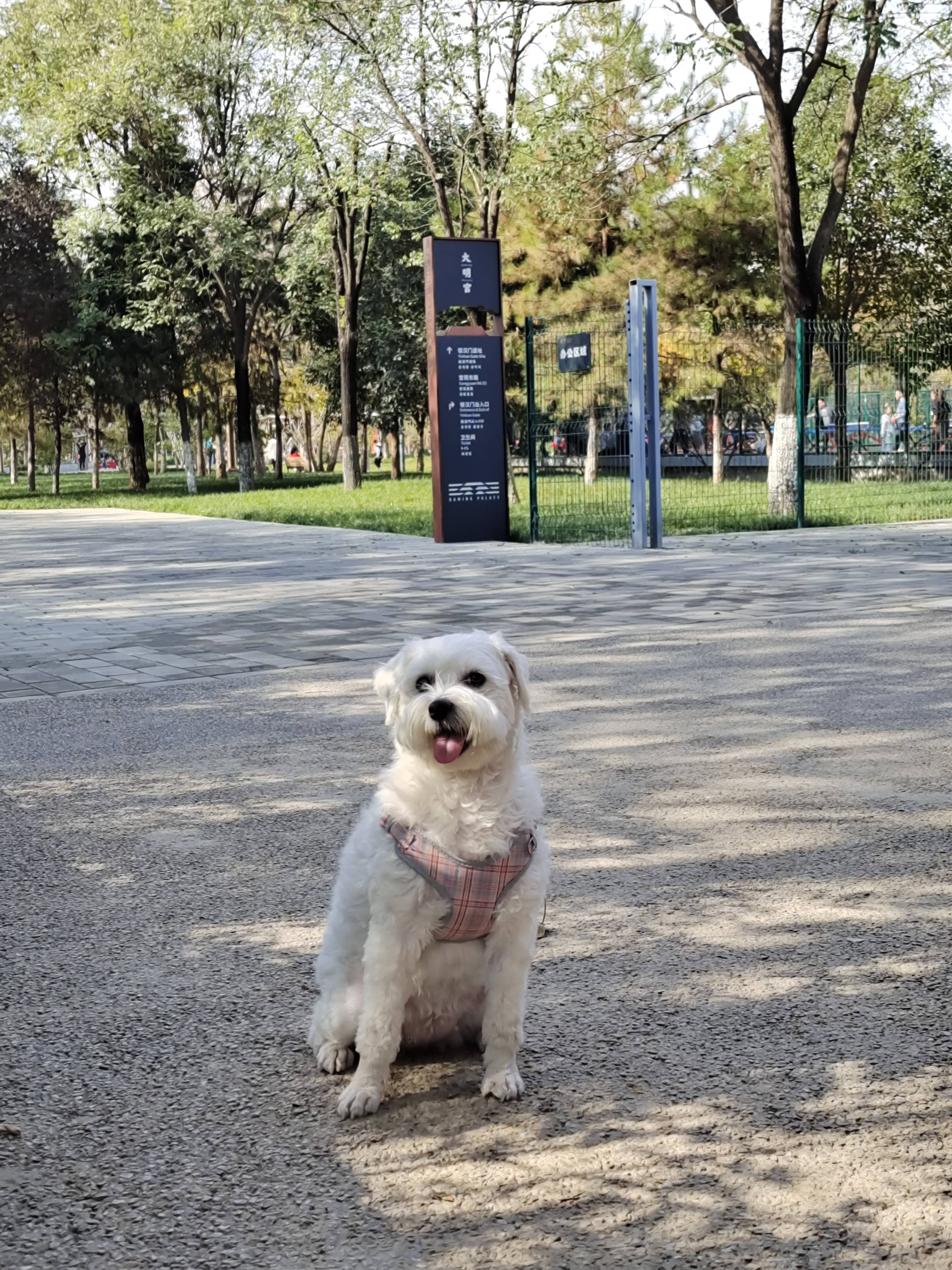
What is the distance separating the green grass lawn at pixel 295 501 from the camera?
24219 mm

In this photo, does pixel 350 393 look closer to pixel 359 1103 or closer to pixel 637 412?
pixel 637 412

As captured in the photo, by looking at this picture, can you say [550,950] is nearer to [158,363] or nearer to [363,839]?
[363,839]

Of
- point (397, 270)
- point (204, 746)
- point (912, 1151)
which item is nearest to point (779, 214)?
point (204, 746)

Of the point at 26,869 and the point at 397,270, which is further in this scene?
the point at 397,270

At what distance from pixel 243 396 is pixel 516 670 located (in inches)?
1544

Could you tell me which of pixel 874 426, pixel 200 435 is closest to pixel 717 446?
pixel 874 426

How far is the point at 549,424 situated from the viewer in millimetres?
17672

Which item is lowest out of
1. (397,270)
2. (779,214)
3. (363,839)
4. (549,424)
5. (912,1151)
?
(912,1151)

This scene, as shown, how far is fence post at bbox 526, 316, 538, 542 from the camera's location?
17172 mm

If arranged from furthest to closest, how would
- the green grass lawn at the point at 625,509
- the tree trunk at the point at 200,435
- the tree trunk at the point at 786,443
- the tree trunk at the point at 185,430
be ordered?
the tree trunk at the point at 200,435, the tree trunk at the point at 185,430, the tree trunk at the point at 786,443, the green grass lawn at the point at 625,509

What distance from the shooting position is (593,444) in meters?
17.5

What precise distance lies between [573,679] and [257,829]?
3.46 m

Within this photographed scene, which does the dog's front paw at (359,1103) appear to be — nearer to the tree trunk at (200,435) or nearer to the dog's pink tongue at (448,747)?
the dog's pink tongue at (448,747)

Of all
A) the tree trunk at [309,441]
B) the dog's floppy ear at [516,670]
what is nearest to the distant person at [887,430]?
the dog's floppy ear at [516,670]
